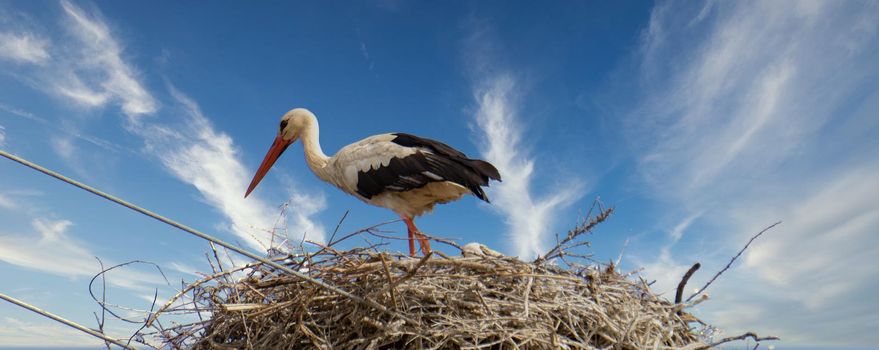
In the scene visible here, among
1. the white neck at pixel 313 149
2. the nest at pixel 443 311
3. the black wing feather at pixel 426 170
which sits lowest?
the nest at pixel 443 311

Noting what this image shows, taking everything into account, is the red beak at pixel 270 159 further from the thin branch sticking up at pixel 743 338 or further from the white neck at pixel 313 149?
the thin branch sticking up at pixel 743 338

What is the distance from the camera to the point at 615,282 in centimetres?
254

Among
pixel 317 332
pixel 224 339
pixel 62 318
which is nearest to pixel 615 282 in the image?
pixel 317 332

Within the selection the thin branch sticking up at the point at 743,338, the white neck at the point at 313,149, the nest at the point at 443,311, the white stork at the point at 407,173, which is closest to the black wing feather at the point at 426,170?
the white stork at the point at 407,173

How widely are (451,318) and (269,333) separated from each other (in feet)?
2.56

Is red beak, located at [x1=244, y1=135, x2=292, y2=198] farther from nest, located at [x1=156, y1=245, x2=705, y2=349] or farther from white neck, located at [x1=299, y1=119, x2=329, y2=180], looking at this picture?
nest, located at [x1=156, y1=245, x2=705, y2=349]

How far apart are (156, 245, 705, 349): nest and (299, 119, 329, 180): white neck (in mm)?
3049

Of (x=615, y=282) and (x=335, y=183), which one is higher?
(x=335, y=183)

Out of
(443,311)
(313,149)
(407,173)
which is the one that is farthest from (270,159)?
(443,311)

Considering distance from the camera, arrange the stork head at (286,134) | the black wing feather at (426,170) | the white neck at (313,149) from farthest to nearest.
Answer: the stork head at (286,134) → the white neck at (313,149) → the black wing feather at (426,170)

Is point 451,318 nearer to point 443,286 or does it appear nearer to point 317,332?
point 443,286

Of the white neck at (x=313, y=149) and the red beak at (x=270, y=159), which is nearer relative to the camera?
the white neck at (x=313, y=149)

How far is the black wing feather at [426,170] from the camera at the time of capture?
13.5ft

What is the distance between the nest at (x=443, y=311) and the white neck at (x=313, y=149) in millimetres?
3049
